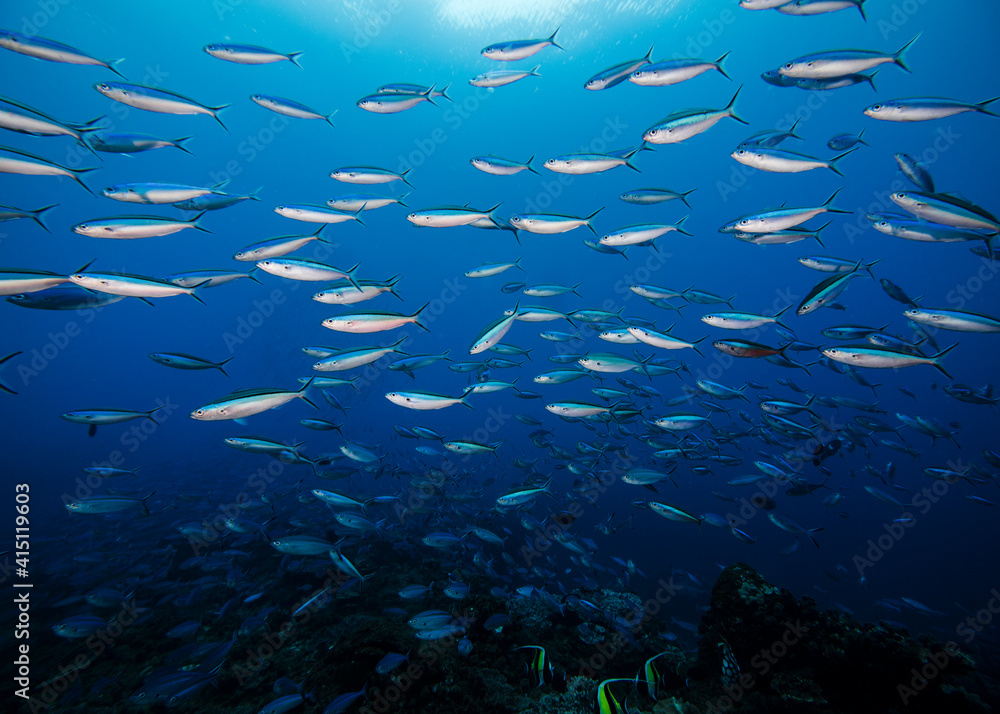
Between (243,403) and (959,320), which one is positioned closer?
(243,403)

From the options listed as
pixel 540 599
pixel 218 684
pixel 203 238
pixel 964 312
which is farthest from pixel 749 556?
pixel 203 238

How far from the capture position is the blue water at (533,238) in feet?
42.3

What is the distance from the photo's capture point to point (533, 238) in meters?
55.6

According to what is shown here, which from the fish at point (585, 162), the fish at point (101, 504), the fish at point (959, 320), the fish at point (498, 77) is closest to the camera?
the fish at point (959, 320)

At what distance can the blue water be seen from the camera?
1289cm

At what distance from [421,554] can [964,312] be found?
9.50 meters

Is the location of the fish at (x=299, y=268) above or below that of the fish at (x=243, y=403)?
above

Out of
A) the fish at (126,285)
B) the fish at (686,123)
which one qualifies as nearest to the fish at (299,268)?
the fish at (126,285)

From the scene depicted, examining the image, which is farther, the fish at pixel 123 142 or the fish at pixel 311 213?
the fish at pixel 311 213

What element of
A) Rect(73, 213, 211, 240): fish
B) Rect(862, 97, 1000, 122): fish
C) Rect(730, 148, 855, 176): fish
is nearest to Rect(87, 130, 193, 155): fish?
Rect(73, 213, 211, 240): fish

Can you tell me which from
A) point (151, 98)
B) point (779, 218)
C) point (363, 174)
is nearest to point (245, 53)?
point (151, 98)

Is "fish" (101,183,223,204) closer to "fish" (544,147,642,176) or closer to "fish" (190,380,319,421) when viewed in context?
"fish" (190,380,319,421)

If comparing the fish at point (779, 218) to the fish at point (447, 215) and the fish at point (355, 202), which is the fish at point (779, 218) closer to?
the fish at point (447, 215)

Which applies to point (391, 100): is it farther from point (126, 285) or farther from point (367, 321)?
point (126, 285)
